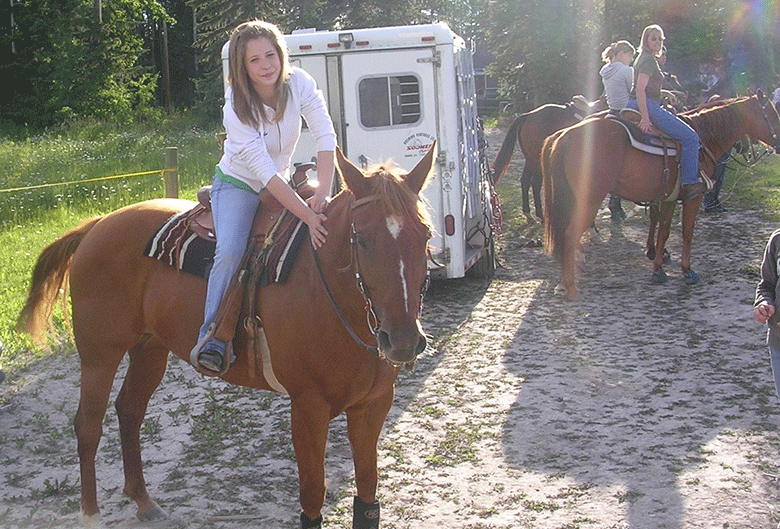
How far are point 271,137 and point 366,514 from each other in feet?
5.97

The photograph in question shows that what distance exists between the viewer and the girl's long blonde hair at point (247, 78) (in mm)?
3756

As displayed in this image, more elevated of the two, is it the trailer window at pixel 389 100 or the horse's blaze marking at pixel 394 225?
the trailer window at pixel 389 100

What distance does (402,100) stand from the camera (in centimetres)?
902

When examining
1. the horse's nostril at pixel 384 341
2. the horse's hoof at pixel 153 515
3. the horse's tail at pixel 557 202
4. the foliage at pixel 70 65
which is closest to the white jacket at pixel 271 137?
the horse's nostril at pixel 384 341

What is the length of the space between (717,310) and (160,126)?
31.0 meters

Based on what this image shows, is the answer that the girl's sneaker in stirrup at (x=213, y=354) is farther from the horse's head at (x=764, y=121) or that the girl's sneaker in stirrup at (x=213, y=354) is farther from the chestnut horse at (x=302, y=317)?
the horse's head at (x=764, y=121)

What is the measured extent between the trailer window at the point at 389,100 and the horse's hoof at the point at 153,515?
220 inches

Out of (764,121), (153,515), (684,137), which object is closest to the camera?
(153,515)

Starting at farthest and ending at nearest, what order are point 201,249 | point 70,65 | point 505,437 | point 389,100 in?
point 70,65, point 389,100, point 505,437, point 201,249

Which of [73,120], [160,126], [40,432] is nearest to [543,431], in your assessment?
[40,432]

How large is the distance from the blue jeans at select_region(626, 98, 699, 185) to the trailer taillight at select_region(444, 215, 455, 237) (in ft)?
8.71

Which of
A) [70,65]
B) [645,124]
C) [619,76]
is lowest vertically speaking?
[645,124]

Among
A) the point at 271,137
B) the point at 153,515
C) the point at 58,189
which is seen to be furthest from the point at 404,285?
the point at 58,189

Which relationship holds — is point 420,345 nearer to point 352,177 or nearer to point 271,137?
point 352,177
